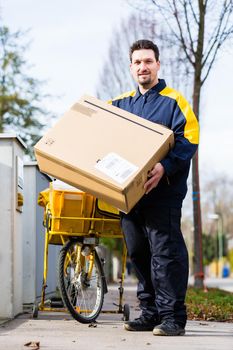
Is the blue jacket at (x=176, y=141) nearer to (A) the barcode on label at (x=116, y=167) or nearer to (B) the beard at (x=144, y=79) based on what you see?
(B) the beard at (x=144, y=79)

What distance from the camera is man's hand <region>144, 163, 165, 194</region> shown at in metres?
5.27

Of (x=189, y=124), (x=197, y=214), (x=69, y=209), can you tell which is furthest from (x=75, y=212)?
(x=197, y=214)

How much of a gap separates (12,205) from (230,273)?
66.3 metres

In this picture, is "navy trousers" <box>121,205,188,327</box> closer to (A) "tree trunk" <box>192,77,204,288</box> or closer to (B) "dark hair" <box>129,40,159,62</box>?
(B) "dark hair" <box>129,40,159,62</box>

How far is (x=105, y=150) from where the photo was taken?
5.26 meters

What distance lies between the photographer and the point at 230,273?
7181 cm

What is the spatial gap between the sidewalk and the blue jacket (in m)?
0.89

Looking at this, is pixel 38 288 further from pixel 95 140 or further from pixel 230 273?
pixel 230 273

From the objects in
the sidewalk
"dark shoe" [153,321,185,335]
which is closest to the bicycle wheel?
the sidewalk

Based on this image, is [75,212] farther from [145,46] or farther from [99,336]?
[145,46]

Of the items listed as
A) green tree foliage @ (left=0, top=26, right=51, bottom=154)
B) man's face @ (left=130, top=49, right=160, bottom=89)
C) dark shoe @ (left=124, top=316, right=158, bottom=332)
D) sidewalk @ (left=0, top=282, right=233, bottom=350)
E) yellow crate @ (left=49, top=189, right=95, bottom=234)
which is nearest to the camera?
sidewalk @ (left=0, top=282, right=233, bottom=350)

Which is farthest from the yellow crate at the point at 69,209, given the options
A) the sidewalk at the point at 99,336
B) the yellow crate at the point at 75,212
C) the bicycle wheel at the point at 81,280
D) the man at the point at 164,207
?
the man at the point at 164,207

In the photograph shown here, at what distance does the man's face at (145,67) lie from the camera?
566 centimetres

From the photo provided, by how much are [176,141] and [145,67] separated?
570 mm
